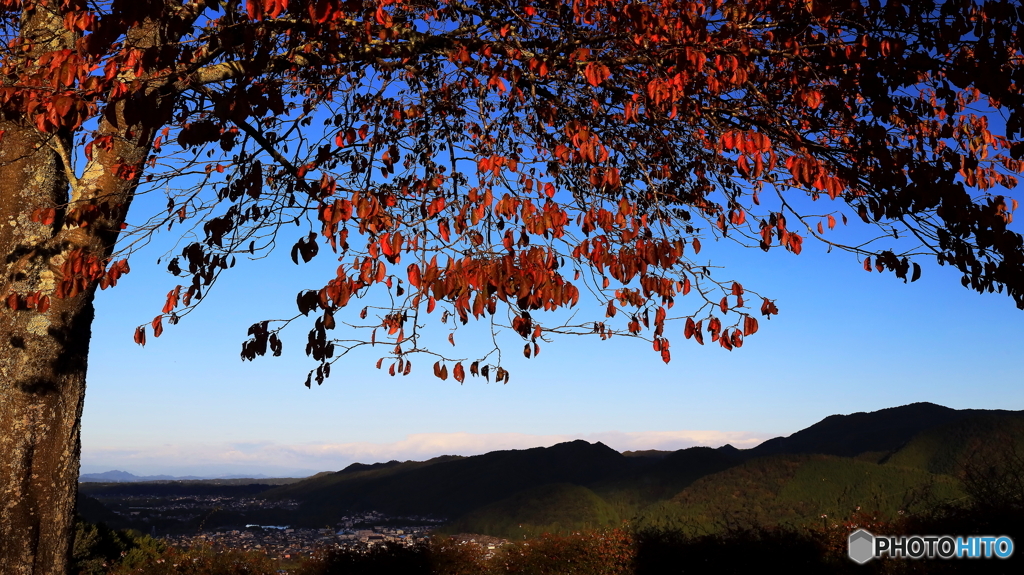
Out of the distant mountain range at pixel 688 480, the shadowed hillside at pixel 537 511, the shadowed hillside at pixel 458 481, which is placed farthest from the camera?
the shadowed hillside at pixel 458 481

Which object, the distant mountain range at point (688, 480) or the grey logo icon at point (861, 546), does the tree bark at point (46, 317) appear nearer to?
the grey logo icon at point (861, 546)

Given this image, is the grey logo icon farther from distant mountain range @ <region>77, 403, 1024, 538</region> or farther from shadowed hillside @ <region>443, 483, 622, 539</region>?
shadowed hillside @ <region>443, 483, 622, 539</region>

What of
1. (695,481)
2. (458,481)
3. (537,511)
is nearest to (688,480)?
(695,481)

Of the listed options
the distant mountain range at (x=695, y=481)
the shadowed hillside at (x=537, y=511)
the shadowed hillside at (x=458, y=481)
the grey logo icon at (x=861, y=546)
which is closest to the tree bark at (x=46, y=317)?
the grey logo icon at (x=861, y=546)

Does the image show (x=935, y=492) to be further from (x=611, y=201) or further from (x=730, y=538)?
(x=611, y=201)

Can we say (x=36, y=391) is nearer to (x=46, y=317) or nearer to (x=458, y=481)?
(x=46, y=317)

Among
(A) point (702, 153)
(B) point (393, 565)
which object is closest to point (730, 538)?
(B) point (393, 565)
